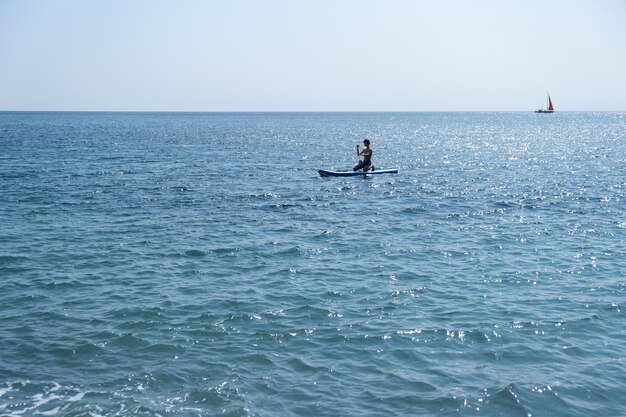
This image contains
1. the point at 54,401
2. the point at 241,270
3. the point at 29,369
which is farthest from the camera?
the point at 241,270

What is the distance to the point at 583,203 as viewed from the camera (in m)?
33.4

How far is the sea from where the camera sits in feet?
37.6

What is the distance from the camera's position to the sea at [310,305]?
37.6 feet

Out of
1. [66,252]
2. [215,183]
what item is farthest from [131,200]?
[66,252]

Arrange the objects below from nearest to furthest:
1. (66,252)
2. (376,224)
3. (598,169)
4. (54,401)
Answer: (54,401) → (66,252) → (376,224) → (598,169)

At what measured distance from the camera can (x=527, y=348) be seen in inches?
534

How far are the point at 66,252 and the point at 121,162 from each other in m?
37.3

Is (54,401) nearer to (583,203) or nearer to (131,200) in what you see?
(131,200)

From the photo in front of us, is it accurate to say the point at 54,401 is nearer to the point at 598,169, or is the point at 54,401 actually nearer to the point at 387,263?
the point at 387,263

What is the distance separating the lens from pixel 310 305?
16344 millimetres

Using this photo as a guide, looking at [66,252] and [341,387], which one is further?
[66,252]

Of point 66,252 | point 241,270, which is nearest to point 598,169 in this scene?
point 241,270

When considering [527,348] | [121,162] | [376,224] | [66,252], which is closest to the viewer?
[527,348]

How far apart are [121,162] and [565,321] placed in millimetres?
50495
